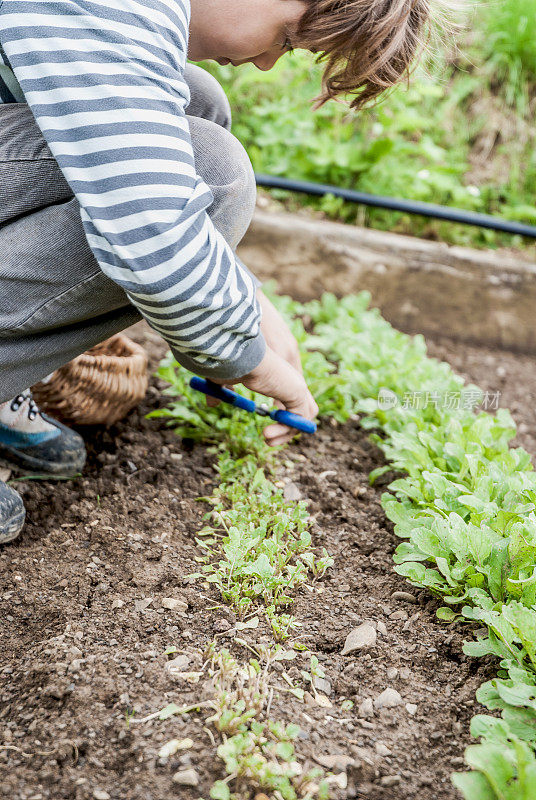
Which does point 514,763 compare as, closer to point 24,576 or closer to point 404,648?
point 404,648

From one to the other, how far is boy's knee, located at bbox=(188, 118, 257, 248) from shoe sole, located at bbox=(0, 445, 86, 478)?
26.8 inches

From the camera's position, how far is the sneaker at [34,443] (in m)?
1.73

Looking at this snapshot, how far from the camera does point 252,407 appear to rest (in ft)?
5.66

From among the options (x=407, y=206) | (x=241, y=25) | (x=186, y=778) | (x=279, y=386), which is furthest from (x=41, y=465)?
(x=407, y=206)

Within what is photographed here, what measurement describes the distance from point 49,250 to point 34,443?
590mm

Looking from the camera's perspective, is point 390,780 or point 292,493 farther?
point 292,493

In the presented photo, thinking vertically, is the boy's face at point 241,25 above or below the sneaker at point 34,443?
above

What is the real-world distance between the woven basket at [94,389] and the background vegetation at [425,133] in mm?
1465

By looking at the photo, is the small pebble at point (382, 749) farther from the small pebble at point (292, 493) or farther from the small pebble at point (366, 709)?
the small pebble at point (292, 493)

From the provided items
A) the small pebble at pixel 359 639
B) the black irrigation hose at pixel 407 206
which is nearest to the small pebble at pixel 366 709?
the small pebble at pixel 359 639

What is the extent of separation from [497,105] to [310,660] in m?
3.33

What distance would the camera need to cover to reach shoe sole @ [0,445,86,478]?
5.71 ft

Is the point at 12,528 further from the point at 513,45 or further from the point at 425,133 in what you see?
the point at 513,45

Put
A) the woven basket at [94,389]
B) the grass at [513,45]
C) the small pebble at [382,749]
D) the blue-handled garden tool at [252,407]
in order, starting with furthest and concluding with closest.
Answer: the grass at [513,45]
the woven basket at [94,389]
the blue-handled garden tool at [252,407]
the small pebble at [382,749]
